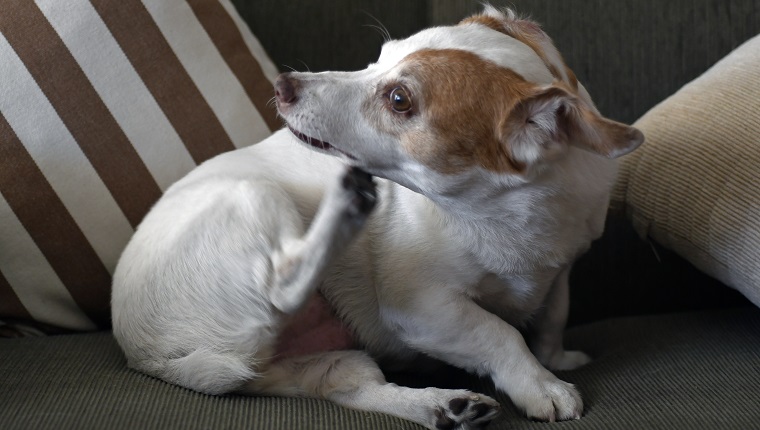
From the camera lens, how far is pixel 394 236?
1391mm

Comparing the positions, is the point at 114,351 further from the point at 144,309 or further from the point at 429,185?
the point at 429,185

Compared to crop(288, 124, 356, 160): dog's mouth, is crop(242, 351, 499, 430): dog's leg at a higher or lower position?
lower

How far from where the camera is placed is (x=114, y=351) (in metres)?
1.49

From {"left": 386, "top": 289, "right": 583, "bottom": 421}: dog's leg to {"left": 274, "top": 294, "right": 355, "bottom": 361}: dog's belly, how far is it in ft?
0.48

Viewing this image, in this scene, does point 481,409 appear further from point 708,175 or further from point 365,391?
point 708,175

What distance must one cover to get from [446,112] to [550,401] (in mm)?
452

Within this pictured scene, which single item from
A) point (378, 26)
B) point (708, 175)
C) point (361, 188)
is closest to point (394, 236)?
point (361, 188)

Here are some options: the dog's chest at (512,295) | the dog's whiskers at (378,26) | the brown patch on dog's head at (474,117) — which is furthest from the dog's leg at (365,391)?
the dog's whiskers at (378,26)

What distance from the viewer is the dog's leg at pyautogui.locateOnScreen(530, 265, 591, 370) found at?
151 centimetres

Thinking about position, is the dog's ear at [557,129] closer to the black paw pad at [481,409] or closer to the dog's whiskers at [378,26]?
the black paw pad at [481,409]

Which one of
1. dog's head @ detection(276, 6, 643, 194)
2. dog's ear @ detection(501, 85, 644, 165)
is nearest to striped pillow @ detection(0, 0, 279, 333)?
dog's head @ detection(276, 6, 643, 194)

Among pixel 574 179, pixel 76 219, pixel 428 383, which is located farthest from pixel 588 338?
pixel 76 219

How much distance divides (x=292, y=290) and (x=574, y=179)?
45 cm

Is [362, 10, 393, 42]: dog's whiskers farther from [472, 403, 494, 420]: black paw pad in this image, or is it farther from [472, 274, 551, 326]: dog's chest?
[472, 403, 494, 420]: black paw pad
